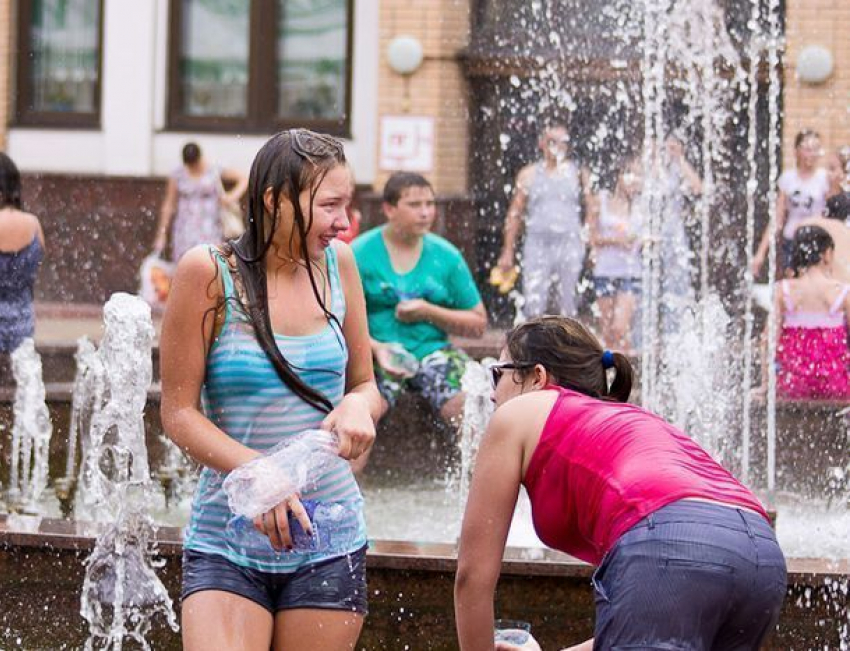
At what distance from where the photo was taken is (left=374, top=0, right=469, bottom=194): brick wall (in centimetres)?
1424

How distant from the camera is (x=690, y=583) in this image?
2867 mm

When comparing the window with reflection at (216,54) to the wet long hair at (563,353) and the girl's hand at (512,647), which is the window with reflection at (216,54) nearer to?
the wet long hair at (563,353)

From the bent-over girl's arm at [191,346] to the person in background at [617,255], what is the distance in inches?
291

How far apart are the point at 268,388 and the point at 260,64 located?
12923mm

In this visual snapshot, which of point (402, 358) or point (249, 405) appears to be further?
point (402, 358)

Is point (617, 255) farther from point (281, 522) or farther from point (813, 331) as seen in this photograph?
point (281, 522)

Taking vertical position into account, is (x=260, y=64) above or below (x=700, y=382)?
above

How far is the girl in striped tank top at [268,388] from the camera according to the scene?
3.31 meters

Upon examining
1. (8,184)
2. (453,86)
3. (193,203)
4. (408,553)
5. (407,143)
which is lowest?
(408,553)

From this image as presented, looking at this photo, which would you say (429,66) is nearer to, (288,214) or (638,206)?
(638,206)

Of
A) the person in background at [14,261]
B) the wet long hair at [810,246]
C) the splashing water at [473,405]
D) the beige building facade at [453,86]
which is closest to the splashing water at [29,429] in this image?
the person in background at [14,261]

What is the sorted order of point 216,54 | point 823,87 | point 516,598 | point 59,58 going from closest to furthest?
point 516,598 → point 823,87 → point 216,54 → point 59,58

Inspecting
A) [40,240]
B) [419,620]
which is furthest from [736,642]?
[40,240]

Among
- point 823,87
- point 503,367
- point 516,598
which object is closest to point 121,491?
point 516,598
